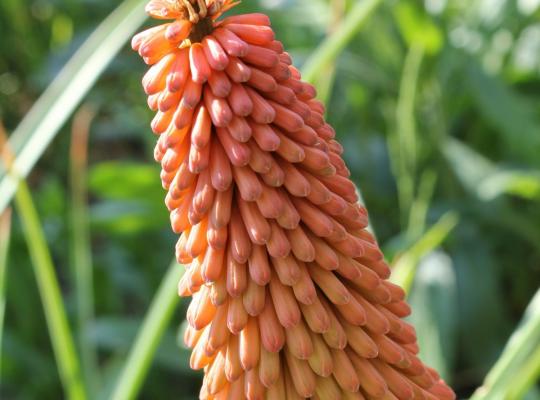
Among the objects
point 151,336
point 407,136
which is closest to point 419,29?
point 407,136

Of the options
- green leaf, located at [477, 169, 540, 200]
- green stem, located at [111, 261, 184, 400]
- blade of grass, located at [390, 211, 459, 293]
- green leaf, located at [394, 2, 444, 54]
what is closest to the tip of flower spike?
green stem, located at [111, 261, 184, 400]

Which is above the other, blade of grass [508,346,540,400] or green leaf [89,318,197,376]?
blade of grass [508,346,540,400]

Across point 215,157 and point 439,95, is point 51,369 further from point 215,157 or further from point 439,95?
point 215,157

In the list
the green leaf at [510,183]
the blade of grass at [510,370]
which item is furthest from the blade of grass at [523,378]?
the green leaf at [510,183]

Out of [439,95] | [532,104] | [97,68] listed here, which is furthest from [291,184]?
[532,104]

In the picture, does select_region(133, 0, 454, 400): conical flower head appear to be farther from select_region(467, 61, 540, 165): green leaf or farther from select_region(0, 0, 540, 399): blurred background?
select_region(467, 61, 540, 165): green leaf

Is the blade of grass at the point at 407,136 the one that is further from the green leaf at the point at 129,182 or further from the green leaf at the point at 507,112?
the green leaf at the point at 129,182

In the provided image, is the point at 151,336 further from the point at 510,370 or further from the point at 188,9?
the point at 188,9
